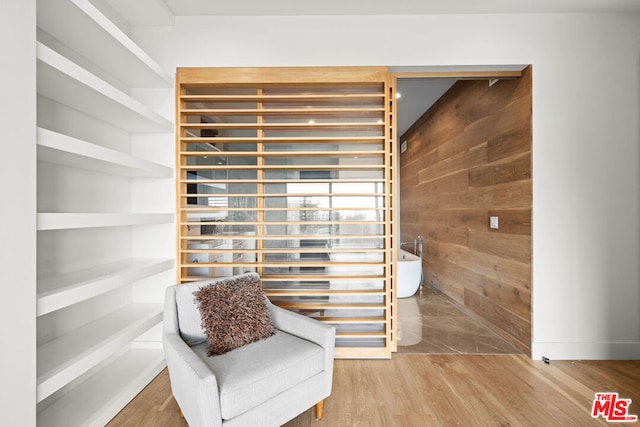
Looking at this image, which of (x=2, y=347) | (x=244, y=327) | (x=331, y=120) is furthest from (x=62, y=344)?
(x=331, y=120)

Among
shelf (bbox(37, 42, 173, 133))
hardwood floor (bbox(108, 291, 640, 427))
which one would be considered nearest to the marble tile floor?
hardwood floor (bbox(108, 291, 640, 427))


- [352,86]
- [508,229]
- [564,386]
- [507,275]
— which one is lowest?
[564,386]

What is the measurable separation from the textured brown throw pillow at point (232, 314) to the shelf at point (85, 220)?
0.63 metres

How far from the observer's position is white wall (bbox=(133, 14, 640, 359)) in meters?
2.41

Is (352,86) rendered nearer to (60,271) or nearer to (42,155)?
(42,155)

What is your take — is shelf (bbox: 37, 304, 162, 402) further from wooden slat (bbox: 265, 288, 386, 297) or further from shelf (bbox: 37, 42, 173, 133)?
shelf (bbox: 37, 42, 173, 133)

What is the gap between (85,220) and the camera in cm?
156

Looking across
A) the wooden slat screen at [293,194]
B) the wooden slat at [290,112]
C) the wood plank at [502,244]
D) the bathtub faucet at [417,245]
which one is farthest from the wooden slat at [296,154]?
the bathtub faucet at [417,245]

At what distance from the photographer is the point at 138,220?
2020 mm

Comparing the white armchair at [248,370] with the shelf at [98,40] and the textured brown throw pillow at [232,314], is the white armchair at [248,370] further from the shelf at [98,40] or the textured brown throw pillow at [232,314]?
the shelf at [98,40]

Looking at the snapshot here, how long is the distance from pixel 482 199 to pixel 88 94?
3.23 meters

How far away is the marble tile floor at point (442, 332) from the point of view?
2594 mm

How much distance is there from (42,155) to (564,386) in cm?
342

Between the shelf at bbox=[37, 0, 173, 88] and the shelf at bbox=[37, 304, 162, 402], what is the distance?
68.6 inches
